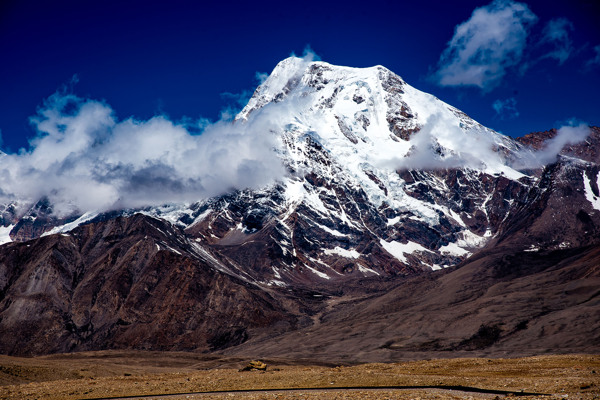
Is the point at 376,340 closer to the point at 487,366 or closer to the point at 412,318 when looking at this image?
the point at 412,318

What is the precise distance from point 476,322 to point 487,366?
94.6 metres

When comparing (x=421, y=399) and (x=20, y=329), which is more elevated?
(x=20, y=329)

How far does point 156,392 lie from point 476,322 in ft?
418

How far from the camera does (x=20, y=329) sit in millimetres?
189125

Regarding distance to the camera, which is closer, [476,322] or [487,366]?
[487,366]

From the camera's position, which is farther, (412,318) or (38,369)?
(412,318)

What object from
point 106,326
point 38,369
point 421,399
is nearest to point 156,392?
point 421,399

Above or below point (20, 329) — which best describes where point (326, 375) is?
below

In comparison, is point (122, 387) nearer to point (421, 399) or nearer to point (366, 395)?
point (366, 395)

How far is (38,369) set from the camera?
74000 mm

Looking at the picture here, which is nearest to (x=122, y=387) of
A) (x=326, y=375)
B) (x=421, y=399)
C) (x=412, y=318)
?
(x=326, y=375)

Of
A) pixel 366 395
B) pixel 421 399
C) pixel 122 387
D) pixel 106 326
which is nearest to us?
pixel 421 399

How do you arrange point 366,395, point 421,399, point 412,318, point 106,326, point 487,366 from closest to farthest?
point 421,399 → point 366,395 → point 487,366 → point 412,318 → point 106,326

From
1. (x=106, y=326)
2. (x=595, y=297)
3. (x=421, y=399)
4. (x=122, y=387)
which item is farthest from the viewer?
(x=106, y=326)
